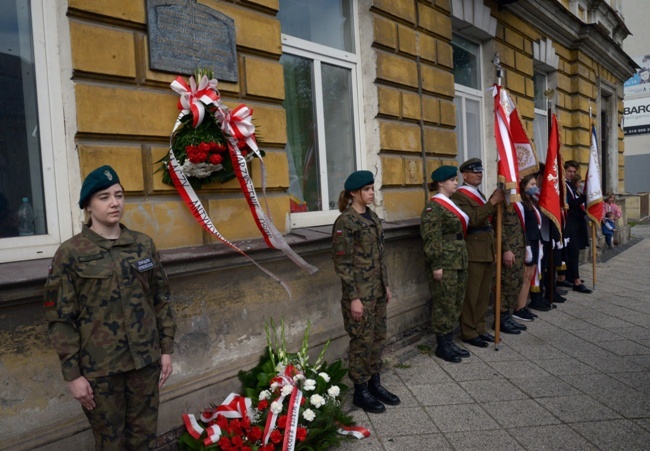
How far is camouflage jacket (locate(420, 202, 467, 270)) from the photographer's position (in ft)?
14.9

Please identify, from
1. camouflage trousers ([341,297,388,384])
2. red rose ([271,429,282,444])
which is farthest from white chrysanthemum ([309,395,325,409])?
camouflage trousers ([341,297,388,384])

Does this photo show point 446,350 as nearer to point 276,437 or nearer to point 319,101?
point 276,437

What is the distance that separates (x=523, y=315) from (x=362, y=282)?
3485 mm

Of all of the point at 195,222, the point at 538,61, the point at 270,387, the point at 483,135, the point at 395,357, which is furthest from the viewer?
the point at 538,61

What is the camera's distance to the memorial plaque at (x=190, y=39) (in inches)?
129

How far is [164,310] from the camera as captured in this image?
2.59 meters

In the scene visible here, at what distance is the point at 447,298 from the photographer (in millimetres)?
4711

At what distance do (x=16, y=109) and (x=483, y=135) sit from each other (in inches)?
263

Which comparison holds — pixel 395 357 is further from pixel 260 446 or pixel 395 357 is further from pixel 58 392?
pixel 58 392

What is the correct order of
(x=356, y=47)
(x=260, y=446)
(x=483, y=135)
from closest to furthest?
(x=260, y=446), (x=356, y=47), (x=483, y=135)

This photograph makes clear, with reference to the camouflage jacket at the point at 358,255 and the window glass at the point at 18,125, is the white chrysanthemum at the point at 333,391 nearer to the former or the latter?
the camouflage jacket at the point at 358,255

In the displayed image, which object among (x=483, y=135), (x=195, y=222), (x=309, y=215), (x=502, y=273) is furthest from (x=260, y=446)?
(x=483, y=135)

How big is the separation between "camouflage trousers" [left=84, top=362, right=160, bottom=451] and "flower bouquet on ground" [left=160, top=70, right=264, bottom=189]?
4.61ft

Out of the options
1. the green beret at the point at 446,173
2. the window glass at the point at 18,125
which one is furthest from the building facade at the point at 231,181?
the green beret at the point at 446,173
